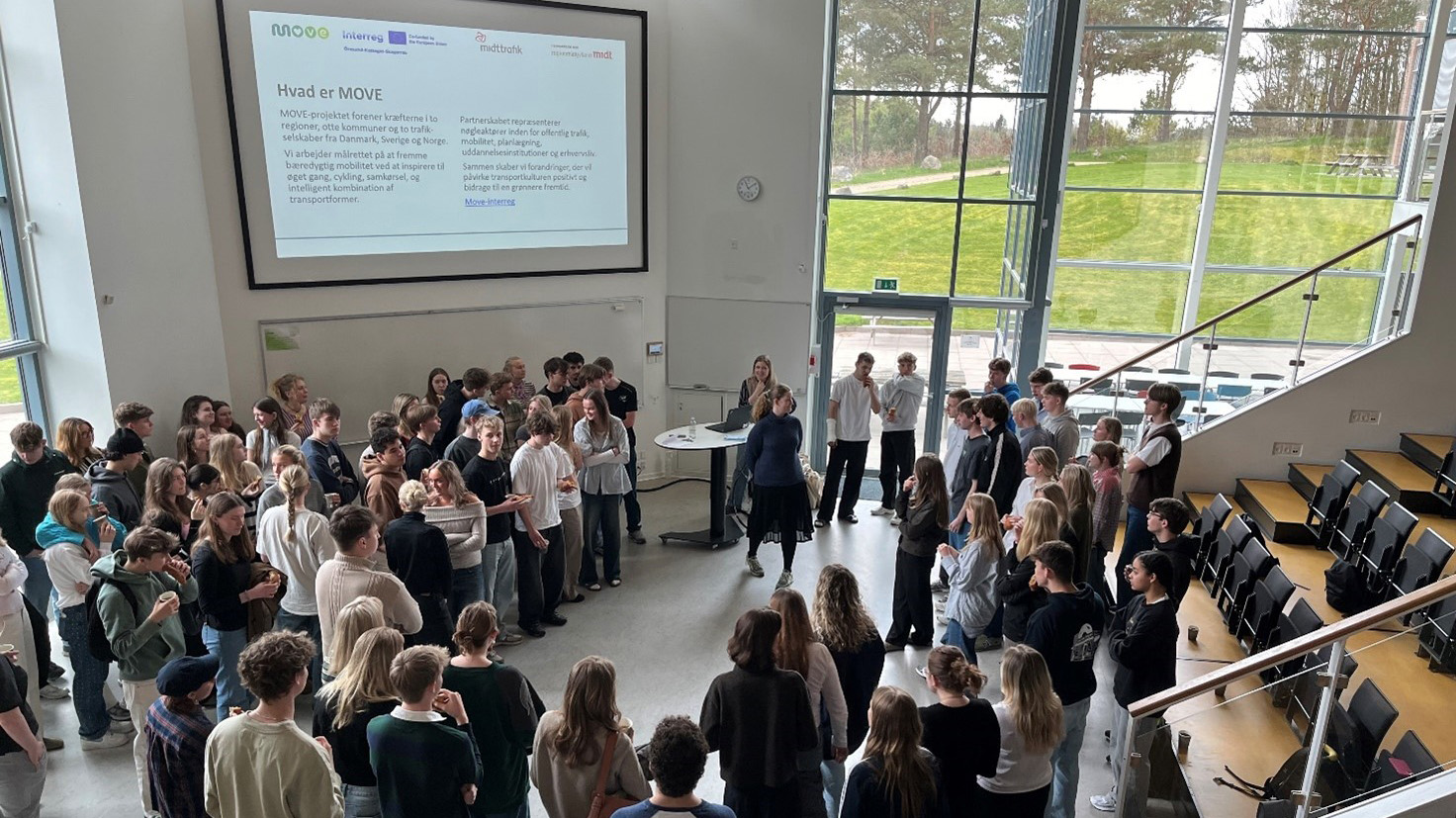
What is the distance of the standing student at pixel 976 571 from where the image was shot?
205 inches

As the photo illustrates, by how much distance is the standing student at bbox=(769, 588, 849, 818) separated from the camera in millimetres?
3748

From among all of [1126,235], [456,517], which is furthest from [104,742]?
[1126,235]

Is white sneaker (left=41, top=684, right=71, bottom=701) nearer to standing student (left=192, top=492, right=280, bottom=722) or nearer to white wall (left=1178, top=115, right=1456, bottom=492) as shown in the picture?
standing student (left=192, top=492, right=280, bottom=722)

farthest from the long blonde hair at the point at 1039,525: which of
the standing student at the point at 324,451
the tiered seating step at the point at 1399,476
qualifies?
the standing student at the point at 324,451

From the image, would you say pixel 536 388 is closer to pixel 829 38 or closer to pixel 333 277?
pixel 333 277

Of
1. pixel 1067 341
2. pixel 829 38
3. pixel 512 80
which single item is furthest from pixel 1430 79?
pixel 512 80

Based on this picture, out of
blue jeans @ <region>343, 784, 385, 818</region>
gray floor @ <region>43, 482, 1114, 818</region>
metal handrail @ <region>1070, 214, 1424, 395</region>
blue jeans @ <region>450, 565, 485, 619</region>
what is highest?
metal handrail @ <region>1070, 214, 1424, 395</region>

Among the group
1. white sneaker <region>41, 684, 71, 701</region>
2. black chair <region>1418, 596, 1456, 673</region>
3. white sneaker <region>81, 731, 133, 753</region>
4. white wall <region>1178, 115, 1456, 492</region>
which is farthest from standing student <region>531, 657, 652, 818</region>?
white wall <region>1178, 115, 1456, 492</region>

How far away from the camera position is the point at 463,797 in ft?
10.8

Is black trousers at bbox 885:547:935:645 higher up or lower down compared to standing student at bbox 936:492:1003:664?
lower down

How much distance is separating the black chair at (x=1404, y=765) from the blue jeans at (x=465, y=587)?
4.56 metres

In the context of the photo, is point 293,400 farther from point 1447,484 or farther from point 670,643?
point 1447,484

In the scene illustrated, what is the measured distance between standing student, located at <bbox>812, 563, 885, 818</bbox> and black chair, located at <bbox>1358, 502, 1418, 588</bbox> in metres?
3.71

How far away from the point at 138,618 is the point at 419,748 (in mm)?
2016
